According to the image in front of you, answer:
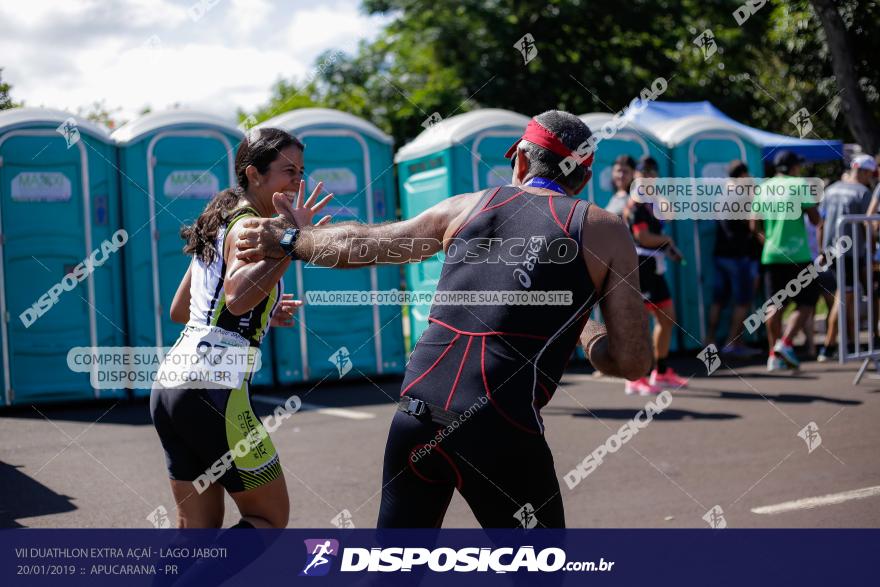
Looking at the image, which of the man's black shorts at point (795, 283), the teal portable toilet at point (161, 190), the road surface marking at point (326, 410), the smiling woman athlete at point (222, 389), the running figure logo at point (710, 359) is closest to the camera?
Result: the smiling woman athlete at point (222, 389)

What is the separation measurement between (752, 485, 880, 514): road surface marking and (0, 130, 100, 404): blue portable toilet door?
6.60m

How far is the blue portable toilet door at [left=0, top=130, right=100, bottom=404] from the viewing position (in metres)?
8.95

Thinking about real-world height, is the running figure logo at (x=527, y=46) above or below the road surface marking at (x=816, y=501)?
above

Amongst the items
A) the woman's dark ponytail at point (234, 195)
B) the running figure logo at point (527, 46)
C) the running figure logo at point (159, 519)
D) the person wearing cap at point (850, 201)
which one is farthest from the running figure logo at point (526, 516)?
the person wearing cap at point (850, 201)

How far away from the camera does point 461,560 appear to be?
2984 millimetres

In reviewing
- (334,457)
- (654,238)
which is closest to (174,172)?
(334,457)

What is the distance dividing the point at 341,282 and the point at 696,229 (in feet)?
14.8

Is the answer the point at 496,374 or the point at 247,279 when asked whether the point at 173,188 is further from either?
the point at 496,374

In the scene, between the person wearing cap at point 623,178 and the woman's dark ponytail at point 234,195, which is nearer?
the woman's dark ponytail at point 234,195

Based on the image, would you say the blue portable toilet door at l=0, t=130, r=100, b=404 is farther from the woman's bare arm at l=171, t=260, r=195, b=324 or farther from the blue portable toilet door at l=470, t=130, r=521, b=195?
the woman's bare arm at l=171, t=260, r=195, b=324

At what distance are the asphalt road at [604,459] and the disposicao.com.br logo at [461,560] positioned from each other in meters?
2.07

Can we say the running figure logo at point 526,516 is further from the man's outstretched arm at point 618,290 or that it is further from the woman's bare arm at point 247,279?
the woman's bare arm at point 247,279

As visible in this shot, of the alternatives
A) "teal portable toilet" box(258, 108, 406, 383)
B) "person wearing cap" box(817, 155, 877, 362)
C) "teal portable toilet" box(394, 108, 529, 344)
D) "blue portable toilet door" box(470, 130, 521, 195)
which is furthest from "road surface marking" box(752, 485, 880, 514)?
"blue portable toilet door" box(470, 130, 521, 195)

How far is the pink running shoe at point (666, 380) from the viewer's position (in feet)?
29.3
